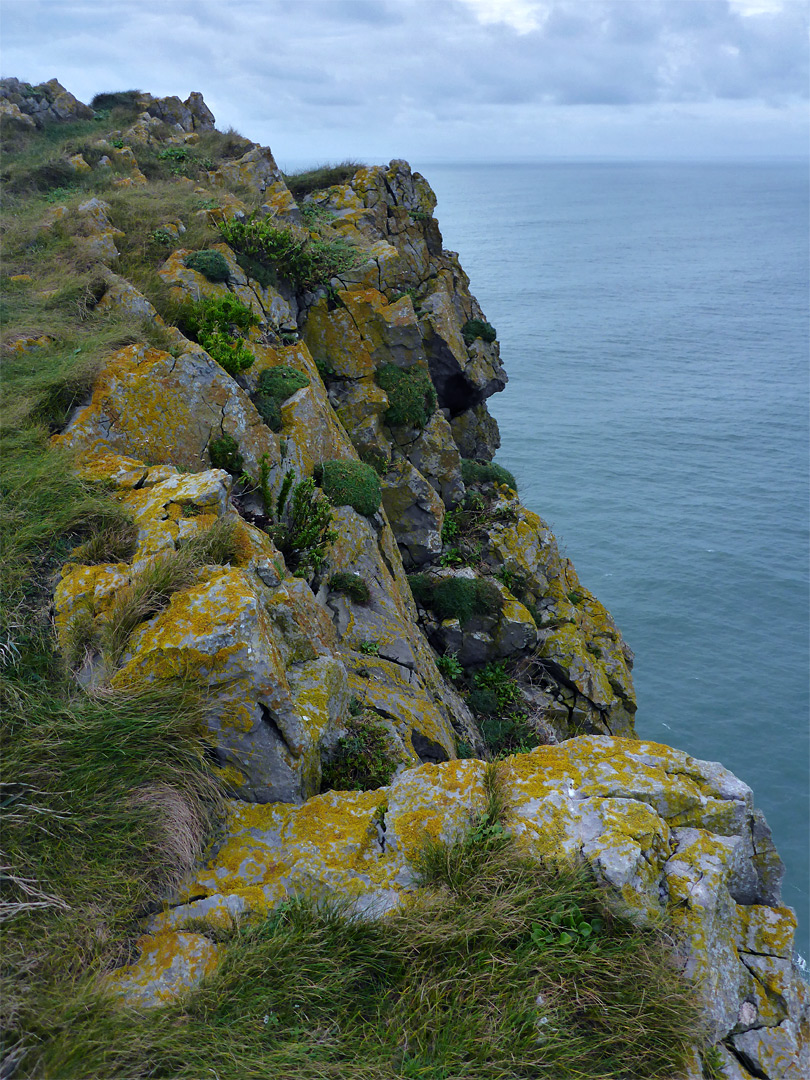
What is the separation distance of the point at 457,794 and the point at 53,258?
560 inches

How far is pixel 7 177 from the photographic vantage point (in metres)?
24.1

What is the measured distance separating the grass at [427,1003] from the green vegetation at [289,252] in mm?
16444

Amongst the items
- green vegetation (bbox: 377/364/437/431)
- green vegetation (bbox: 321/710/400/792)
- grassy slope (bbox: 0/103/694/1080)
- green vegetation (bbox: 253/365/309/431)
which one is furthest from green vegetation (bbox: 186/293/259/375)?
green vegetation (bbox: 321/710/400/792)

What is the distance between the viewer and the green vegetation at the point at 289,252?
55.4 ft

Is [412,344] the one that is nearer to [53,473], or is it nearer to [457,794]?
[53,473]

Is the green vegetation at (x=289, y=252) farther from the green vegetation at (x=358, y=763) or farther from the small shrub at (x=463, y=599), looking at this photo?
the green vegetation at (x=358, y=763)

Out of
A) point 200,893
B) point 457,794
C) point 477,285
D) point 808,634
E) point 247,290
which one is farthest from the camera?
point 477,285

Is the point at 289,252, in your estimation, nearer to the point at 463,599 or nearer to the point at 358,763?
the point at 463,599

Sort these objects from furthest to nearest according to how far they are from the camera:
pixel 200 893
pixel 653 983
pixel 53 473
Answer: pixel 53 473
pixel 200 893
pixel 653 983

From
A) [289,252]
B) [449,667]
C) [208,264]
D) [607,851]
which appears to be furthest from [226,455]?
[289,252]

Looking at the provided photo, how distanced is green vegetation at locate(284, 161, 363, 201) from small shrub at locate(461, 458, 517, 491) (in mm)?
15034

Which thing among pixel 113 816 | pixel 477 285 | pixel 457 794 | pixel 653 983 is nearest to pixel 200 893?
pixel 113 816

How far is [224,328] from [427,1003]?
13.3 m

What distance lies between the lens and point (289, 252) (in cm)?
1827
